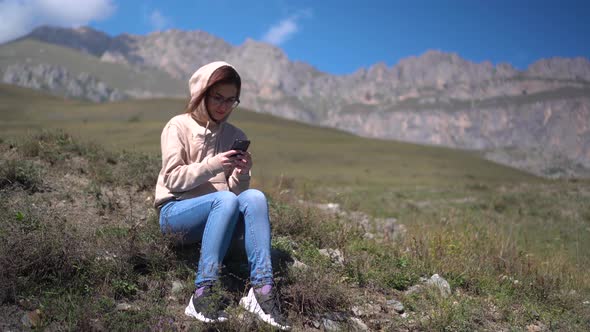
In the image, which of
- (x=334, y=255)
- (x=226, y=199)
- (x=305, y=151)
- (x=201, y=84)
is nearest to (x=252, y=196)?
(x=226, y=199)

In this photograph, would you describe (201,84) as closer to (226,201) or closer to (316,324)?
(226,201)

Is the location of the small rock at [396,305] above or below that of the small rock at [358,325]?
above

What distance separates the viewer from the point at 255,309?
139 inches

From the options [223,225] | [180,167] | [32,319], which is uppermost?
[180,167]

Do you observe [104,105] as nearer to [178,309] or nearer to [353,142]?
[353,142]

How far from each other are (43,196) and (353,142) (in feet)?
192

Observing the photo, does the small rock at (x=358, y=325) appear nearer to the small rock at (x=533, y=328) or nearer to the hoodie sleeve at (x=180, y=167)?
the small rock at (x=533, y=328)

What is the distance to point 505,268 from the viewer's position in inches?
229

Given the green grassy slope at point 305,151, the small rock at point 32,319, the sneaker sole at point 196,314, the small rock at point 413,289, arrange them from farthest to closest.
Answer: the green grassy slope at point 305,151, the small rock at point 413,289, the sneaker sole at point 196,314, the small rock at point 32,319

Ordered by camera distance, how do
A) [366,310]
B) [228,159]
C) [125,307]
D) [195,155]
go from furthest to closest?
[195,155] → [366,310] → [228,159] → [125,307]

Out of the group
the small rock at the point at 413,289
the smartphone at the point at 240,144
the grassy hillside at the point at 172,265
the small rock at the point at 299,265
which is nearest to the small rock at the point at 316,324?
the grassy hillside at the point at 172,265

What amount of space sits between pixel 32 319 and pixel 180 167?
5.04 feet

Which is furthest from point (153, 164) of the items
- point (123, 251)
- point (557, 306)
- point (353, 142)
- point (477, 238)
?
point (353, 142)

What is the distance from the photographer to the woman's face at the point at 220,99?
4223 millimetres
